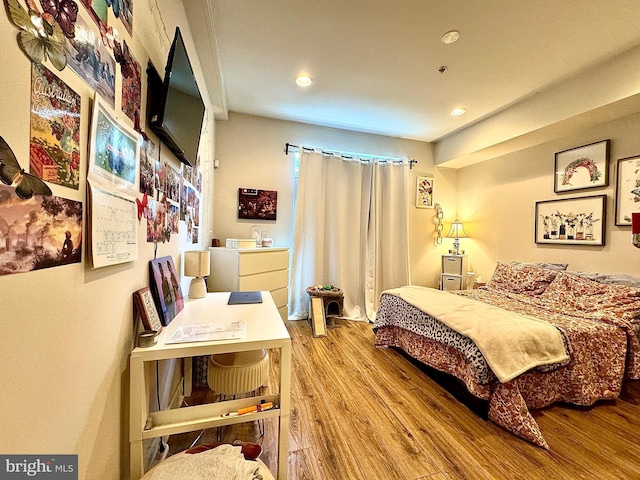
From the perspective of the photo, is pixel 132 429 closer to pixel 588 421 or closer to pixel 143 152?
pixel 143 152

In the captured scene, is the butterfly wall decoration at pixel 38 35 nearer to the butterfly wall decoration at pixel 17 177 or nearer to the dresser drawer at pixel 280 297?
the butterfly wall decoration at pixel 17 177

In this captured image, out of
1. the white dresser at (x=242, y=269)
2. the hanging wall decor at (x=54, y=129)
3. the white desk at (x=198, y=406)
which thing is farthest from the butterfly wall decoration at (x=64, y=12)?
the white dresser at (x=242, y=269)

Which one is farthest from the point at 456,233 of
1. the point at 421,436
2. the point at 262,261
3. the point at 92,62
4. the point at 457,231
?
the point at 92,62

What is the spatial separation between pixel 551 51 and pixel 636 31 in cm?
46

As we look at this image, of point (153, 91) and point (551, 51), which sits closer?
point (153, 91)

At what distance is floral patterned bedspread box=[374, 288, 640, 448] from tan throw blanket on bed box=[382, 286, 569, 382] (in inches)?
3.7

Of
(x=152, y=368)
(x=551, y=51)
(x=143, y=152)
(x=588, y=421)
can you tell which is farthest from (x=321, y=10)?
(x=588, y=421)

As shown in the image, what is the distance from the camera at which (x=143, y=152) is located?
1076 mm

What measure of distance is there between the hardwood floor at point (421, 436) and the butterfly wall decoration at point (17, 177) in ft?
4.93

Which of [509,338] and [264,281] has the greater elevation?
[264,281]

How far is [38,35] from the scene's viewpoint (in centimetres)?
54

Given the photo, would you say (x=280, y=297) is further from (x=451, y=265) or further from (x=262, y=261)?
(x=451, y=265)

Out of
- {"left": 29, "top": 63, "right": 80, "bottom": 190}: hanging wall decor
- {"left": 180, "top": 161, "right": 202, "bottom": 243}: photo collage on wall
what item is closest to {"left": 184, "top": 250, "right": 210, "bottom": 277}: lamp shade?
{"left": 180, "top": 161, "right": 202, "bottom": 243}: photo collage on wall

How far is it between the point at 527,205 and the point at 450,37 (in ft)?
7.72
